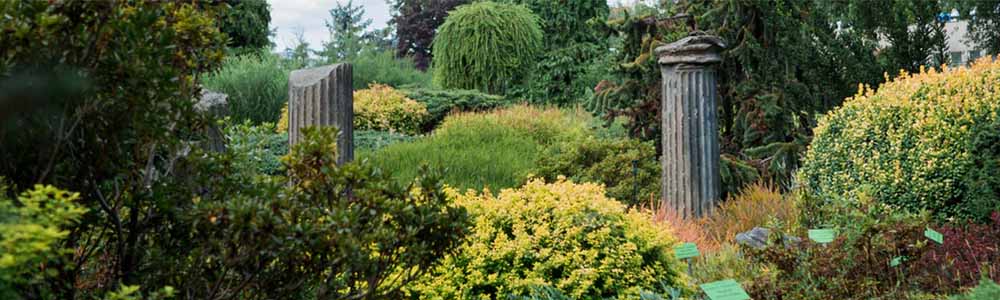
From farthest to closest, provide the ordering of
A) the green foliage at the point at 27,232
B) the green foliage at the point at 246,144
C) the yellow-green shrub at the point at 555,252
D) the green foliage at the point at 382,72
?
the green foliage at the point at 382,72 → the yellow-green shrub at the point at 555,252 → the green foliage at the point at 246,144 → the green foliage at the point at 27,232

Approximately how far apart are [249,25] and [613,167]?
14.0 meters

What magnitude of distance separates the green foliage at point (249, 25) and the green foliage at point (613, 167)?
41.9ft

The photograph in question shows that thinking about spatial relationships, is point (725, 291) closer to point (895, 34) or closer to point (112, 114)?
point (112, 114)

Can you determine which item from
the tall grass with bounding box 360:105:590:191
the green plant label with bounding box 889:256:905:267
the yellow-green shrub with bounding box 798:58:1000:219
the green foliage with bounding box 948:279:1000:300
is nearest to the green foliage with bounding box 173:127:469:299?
the green foliage with bounding box 948:279:1000:300

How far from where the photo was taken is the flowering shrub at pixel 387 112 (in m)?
14.7

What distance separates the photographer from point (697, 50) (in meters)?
6.80

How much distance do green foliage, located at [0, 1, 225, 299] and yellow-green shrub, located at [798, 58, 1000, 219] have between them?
14.4ft

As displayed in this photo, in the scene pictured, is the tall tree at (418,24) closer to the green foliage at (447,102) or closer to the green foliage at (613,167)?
the green foliage at (447,102)

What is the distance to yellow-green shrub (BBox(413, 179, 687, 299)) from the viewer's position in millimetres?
3961

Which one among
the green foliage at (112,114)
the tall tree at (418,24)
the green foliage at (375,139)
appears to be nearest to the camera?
the green foliage at (112,114)

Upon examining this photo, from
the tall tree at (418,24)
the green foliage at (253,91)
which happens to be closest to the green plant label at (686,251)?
the green foliage at (253,91)

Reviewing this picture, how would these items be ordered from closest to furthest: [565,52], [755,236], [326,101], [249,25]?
[326,101] < [755,236] < [565,52] < [249,25]

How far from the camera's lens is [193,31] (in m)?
2.60

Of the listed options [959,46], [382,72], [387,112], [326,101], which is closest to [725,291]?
[326,101]
